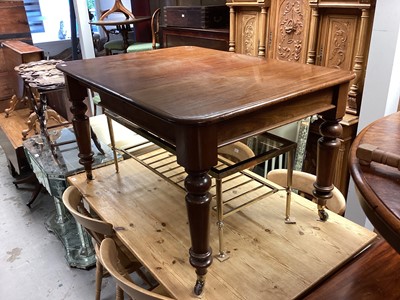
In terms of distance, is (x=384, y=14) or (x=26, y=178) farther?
(x=26, y=178)

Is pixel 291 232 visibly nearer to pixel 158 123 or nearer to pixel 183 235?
pixel 183 235

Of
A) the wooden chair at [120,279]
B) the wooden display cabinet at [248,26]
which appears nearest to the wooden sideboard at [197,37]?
the wooden display cabinet at [248,26]

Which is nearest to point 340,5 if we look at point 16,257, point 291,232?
point 291,232

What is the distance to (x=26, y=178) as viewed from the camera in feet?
11.0

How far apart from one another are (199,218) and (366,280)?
59 cm

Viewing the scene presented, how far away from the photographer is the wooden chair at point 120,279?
3.54 feet

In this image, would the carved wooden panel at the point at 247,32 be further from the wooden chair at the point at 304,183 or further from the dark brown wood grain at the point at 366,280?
the dark brown wood grain at the point at 366,280

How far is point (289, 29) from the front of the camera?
2.32m

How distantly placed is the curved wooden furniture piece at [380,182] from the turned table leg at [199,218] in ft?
1.34

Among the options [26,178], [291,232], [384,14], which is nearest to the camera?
[291,232]

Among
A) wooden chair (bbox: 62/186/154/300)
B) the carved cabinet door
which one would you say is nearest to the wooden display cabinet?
the carved cabinet door

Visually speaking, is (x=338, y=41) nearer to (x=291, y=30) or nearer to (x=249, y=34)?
(x=291, y=30)

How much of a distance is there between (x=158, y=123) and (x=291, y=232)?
2.36ft

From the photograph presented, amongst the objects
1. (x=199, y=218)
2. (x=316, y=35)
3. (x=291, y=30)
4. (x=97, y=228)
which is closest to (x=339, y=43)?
(x=316, y=35)
